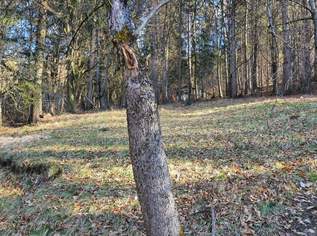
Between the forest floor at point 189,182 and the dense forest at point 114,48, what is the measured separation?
5.40 ft

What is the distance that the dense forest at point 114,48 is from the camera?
739cm

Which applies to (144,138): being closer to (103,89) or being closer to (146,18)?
(146,18)

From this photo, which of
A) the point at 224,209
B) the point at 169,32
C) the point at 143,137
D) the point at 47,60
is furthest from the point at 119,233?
the point at 169,32

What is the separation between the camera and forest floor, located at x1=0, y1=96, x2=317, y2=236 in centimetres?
569

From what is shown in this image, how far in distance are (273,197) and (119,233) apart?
2.51 m

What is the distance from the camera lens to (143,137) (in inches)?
166

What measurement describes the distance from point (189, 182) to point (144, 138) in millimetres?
2843

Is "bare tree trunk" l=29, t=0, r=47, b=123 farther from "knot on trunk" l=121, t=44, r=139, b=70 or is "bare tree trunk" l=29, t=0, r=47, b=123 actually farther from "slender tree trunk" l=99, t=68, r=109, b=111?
"knot on trunk" l=121, t=44, r=139, b=70

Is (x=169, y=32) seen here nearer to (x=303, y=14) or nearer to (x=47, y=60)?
(x=303, y=14)

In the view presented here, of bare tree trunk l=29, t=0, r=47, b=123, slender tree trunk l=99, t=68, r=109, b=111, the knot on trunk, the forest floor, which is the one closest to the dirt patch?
the forest floor

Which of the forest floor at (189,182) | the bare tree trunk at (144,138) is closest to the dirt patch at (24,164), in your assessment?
the forest floor at (189,182)

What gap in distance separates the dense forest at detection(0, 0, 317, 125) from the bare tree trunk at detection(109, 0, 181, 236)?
0.13 metres

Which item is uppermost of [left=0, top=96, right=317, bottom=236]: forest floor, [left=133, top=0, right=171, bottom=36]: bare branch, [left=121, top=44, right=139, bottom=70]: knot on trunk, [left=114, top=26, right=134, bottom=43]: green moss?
[left=133, top=0, right=171, bottom=36]: bare branch

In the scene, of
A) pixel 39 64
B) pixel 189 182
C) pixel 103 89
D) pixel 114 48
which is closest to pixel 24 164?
pixel 189 182
